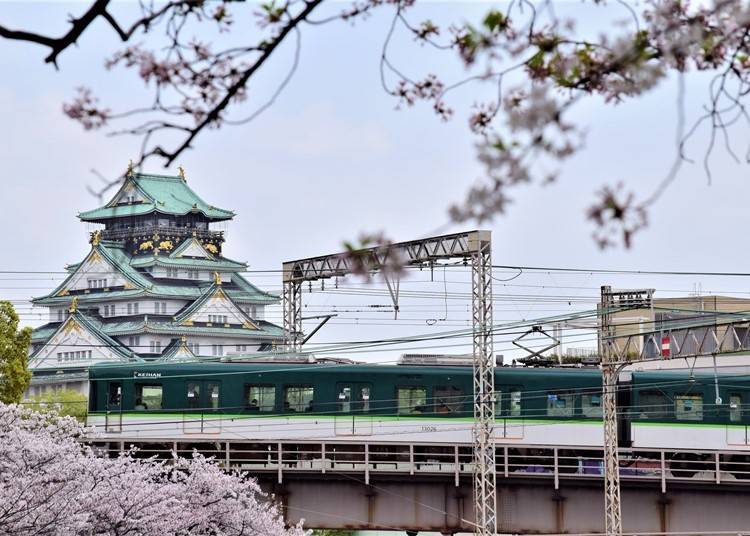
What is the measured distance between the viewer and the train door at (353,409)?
31.3 metres

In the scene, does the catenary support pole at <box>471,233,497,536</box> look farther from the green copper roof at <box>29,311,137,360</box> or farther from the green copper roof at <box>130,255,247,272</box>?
the green copper roof at <box>130,255,247,272</box>

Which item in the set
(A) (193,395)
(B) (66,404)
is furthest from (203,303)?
(A) (193,395)

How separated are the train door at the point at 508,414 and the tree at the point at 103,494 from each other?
202 inches

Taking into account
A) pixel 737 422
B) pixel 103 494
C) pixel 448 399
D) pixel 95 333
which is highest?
pixel 95 333

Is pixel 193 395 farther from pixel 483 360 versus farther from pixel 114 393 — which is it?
pixel 483 360

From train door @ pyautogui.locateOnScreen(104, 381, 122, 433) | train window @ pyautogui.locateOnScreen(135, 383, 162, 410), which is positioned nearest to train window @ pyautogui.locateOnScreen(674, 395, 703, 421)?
train window @ pyautogui.locateOnScreen(135, 383, 162, 410)

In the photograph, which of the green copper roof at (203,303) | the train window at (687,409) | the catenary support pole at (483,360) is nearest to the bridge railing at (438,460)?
the train window at (687,409)

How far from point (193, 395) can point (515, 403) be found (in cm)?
677

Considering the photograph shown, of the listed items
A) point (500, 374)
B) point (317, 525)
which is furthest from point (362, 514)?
point (500, 374)

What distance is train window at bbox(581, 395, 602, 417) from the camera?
3244cm

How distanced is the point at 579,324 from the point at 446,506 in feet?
17.0

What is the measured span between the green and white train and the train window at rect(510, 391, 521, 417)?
0.02 metres

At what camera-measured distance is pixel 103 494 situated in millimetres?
25328

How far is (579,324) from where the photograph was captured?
33750 mm
